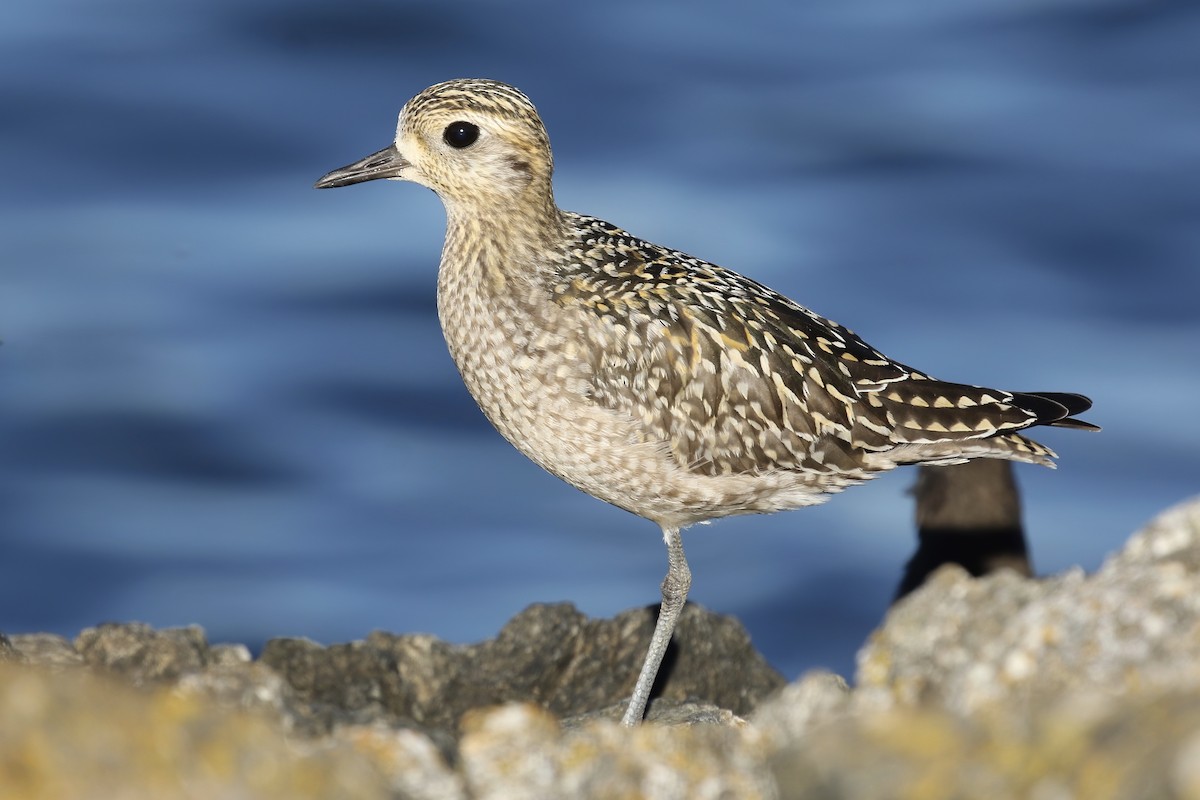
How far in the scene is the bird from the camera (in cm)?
849

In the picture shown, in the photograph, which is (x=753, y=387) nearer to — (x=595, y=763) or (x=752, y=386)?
(x=752, y=386)

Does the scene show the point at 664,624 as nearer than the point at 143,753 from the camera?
No

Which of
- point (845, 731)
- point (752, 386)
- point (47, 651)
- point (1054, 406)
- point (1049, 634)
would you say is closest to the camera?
point (845, 731)

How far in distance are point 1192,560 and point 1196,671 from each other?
79 cm

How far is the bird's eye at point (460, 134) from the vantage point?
8.81 metres

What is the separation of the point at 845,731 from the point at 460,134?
17.9 ft

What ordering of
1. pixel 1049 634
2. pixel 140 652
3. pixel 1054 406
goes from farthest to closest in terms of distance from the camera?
pixel 1054 406 → pixel 140 652 → pixel 1049 634

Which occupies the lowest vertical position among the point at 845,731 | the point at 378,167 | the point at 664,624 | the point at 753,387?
the point at 845,731

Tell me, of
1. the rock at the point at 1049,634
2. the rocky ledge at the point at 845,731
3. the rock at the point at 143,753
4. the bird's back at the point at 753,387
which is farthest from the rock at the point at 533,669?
the rock at the point at 143,753

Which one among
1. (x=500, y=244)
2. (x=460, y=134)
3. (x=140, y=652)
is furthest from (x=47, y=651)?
(x=460, y=134)

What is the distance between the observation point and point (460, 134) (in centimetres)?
883

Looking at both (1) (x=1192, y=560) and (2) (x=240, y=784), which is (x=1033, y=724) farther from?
(2) (x=240, y=784)

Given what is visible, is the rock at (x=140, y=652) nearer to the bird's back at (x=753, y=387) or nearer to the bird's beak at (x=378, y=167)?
the bird's back at (x=753, y=387)

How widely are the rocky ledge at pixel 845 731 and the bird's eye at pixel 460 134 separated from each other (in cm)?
399
